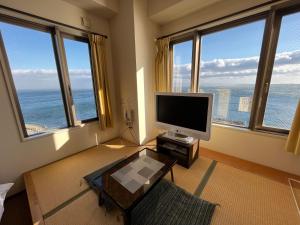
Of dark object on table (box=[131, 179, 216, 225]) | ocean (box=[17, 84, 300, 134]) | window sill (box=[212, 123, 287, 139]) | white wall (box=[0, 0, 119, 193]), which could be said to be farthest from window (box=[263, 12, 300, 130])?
white wall (box=[0, 0, 119, 193])

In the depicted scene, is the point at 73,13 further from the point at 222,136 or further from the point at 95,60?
the point at 222,136

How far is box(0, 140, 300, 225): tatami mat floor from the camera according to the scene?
1099 millimetres

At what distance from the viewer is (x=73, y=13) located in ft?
6.24

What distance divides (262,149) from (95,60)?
2759 millimetres

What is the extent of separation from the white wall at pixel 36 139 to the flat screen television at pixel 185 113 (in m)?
1.35

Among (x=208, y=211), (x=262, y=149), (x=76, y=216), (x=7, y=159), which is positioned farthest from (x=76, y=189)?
(x=262, y=149)

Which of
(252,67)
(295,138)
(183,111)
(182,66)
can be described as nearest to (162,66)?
(182,66)

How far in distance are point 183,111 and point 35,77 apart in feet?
6.76

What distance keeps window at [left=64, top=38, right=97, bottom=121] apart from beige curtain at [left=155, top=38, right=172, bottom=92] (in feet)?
3.95

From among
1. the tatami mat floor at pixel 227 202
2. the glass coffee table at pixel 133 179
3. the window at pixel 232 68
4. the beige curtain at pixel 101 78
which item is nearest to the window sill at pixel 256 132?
the window at pixel 232 68

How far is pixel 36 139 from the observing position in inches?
68.0

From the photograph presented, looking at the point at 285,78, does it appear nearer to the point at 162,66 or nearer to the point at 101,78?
the point at 162,66

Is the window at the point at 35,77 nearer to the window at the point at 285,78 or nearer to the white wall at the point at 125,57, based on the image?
the white wall at the point at 125,57

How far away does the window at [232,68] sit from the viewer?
1713 mm
